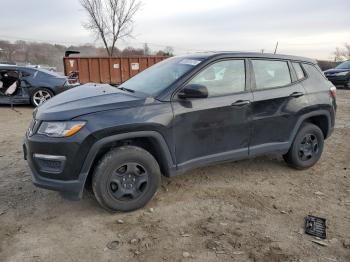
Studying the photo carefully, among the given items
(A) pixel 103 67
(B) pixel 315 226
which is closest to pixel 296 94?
(B) pixel 315 226

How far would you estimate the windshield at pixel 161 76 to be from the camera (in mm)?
3618

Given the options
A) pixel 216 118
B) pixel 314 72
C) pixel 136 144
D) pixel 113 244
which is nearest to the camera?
pixel 113 244

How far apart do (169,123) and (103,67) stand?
12.1m

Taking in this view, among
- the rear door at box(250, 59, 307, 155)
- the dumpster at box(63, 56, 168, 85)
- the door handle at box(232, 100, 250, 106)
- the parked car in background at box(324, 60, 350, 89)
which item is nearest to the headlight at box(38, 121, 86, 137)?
the door handle at box(232, 100, 250, 106)

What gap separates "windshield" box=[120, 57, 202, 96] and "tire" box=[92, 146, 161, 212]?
727 millimetres

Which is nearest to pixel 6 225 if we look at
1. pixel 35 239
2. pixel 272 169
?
pixel 35 239

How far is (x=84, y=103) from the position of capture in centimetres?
324

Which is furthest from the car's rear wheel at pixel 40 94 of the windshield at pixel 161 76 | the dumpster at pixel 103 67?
the windshield at pixel 161 76

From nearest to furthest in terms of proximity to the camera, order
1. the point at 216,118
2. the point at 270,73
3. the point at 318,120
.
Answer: the point at 216,118 < the point at 270,73 < the point at 318,120

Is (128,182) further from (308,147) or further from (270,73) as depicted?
(308,147)

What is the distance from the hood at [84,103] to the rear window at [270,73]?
158cm

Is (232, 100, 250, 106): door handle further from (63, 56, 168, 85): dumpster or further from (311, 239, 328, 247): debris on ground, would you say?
(63, 56, 168, 85): dumpster

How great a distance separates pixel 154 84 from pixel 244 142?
1.31 meters

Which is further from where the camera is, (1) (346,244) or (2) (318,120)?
(2) (318,120)
